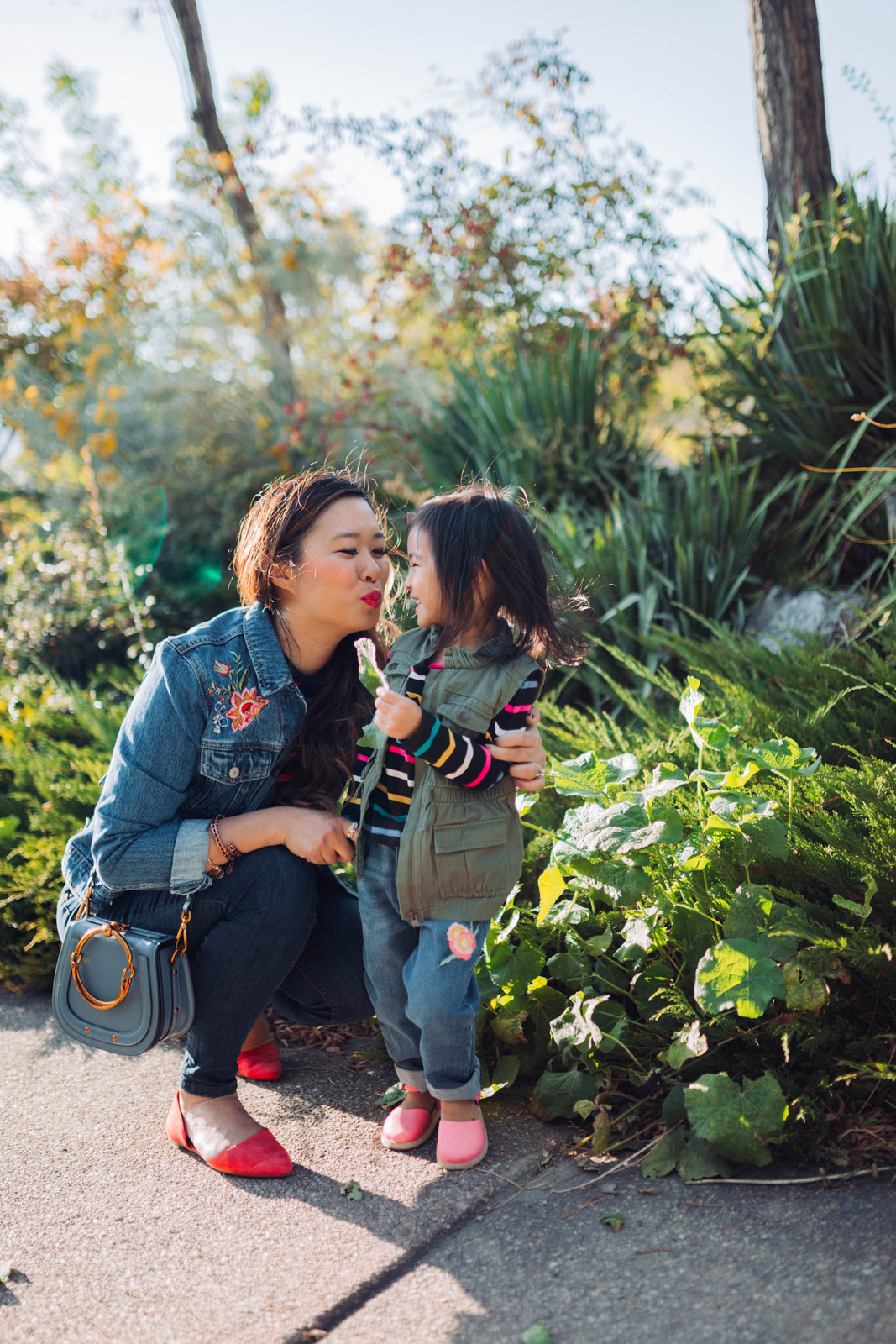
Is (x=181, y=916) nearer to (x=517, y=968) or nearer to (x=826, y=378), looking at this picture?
(x=517, y=968)

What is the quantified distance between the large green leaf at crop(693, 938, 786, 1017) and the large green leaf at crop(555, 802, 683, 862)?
9.6 inches

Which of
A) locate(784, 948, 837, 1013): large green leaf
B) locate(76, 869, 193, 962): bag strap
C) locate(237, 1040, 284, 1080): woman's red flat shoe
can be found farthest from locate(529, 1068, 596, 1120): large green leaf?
locate(76, 869, 193, 962): bag strap

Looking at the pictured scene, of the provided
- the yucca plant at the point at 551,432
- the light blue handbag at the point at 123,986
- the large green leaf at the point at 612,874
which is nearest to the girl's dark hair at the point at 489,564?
the large green leaf at the point at 612,874

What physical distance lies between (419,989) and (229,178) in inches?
344

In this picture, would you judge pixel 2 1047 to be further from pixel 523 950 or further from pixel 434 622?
pixel 434 622

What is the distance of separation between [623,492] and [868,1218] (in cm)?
333

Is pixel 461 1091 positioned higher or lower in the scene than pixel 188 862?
lower

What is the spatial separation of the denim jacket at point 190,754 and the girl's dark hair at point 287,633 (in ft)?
0.22

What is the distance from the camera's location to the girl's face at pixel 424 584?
1995 mm

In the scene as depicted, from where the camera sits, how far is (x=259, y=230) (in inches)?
360

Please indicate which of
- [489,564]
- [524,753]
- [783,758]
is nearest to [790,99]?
[489,564]

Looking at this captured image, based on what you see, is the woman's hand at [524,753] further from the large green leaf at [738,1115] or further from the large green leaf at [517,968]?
the large green leaf at [738,1115]

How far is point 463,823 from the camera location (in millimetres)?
1904

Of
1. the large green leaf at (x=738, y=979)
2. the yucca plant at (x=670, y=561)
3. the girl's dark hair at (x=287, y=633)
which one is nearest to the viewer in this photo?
the large green leaf at (x=738, y=979)
